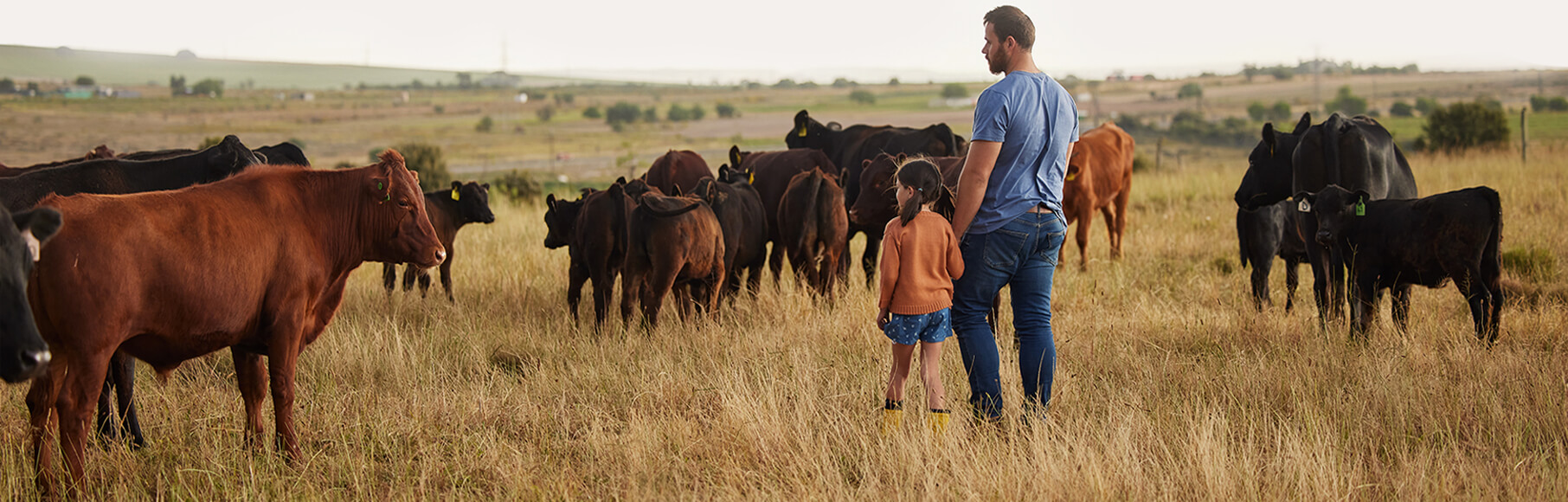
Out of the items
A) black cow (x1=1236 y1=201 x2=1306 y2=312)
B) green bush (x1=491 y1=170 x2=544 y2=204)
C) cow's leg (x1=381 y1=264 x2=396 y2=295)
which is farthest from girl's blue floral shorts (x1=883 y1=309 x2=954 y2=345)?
green bush (x1=491 y1=170 x2=544 y2=204)

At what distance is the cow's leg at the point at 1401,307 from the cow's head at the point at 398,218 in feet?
18.7

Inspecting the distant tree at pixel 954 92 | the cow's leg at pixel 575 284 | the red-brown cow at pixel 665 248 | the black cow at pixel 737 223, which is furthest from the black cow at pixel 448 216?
the distant tree at pixel 954 92

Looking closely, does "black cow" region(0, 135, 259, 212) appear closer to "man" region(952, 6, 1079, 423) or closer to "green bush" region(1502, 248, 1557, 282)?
"man" region(952, 6, 1079, 423)

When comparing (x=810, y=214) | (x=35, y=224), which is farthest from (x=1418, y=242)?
(x=35, y=224)

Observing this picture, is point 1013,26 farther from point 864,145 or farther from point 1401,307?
point 864,145

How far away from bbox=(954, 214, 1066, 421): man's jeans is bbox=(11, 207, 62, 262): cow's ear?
3.25 m

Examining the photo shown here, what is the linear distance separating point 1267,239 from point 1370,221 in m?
2.01

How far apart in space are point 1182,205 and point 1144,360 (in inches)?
459

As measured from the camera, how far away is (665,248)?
24.0ft

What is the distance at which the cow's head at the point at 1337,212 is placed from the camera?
665 cm

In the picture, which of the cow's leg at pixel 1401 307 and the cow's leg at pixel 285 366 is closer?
the cow's leg at pixel 285 366

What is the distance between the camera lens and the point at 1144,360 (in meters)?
6.25

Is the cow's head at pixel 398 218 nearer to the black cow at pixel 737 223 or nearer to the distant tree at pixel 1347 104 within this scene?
the black cow at pixel 737 223

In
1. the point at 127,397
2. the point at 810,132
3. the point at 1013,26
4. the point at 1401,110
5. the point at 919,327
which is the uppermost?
the point at 1401,110
